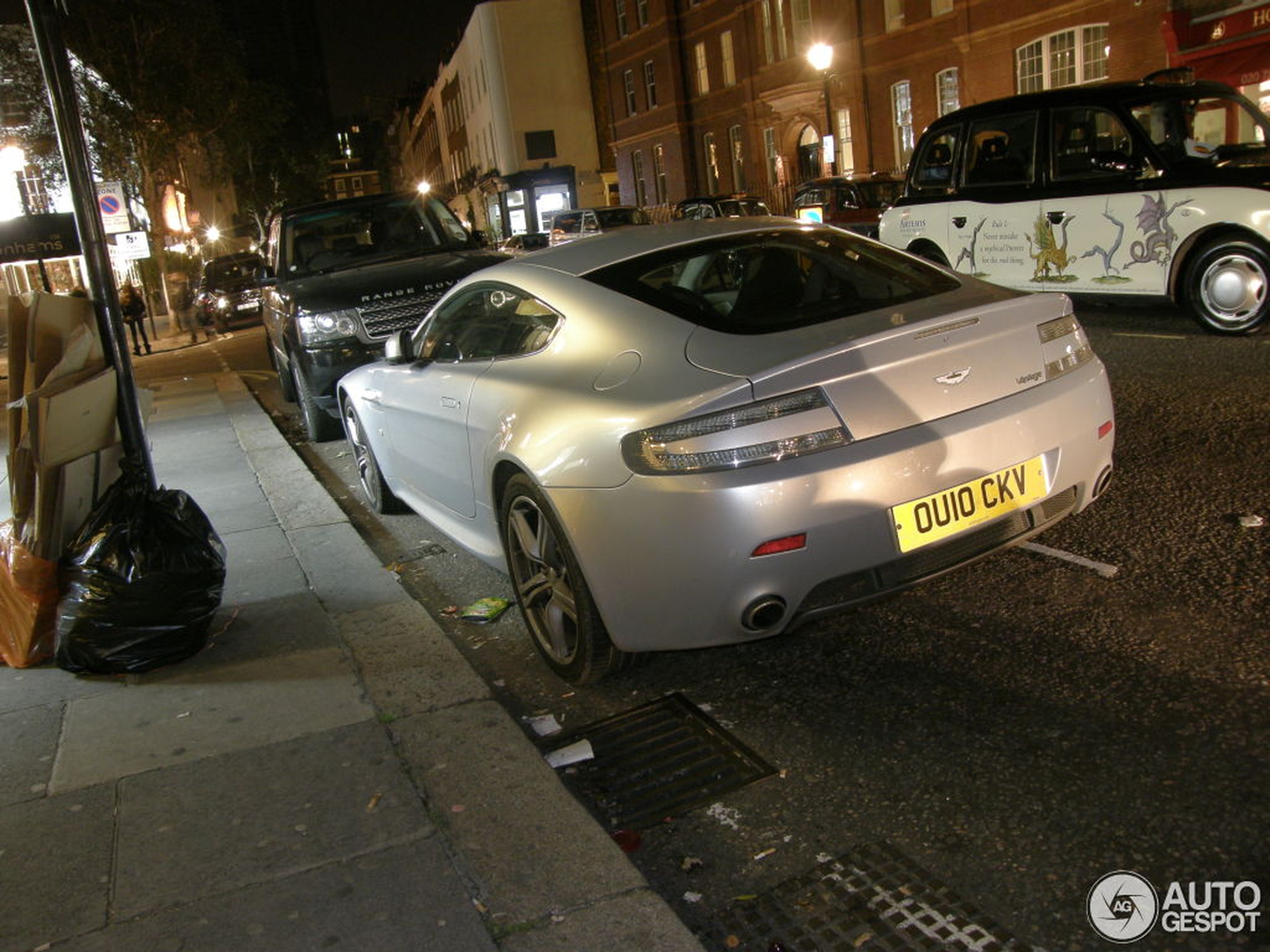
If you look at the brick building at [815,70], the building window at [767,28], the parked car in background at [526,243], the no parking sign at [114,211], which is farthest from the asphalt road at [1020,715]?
the building window at [767,28]

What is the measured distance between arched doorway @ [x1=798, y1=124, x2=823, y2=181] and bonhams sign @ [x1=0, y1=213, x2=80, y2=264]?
76.7 feet

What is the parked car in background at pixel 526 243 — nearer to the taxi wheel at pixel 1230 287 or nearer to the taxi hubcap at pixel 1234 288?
the taxi wheel at pixel 1230 287

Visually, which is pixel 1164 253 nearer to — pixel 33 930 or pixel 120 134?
pixel 33 930

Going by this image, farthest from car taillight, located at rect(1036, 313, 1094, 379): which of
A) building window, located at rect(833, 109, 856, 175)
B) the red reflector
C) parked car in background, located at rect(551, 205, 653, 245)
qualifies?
building window, located at rect(833, 109, 856, 175)

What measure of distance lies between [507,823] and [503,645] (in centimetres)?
158

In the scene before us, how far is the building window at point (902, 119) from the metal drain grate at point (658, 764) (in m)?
29.8

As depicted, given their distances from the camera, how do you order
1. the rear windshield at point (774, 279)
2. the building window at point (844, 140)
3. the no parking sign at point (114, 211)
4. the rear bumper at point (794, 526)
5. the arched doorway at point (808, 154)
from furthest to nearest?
the arched doorway at point (808, 154), the building window at point (844, 140), the no parking sign at point (114, 211), the rear windshield at point (774, 279), the rear bumper at point (794, 526)

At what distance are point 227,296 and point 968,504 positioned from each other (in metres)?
27.1

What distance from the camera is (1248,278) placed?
28.1 feet

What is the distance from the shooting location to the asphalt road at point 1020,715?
Answer: 2.63 metres

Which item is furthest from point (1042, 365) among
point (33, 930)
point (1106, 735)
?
point (33, 930)

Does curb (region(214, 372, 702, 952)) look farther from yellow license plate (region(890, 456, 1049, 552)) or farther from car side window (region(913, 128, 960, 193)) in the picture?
car side window (region(913, 128, 960, 193))

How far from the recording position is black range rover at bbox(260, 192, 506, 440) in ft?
27.4

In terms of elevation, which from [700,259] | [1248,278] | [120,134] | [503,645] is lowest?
[503,645]
